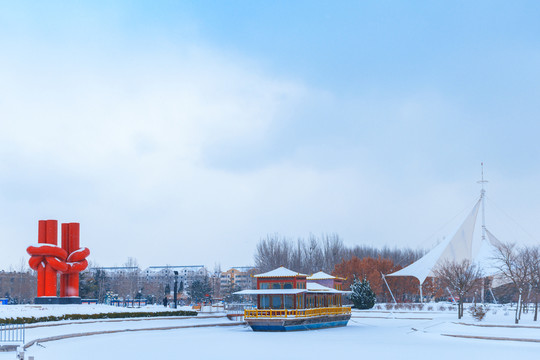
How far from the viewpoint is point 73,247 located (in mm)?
44875

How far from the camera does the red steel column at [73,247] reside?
44750 millimetres

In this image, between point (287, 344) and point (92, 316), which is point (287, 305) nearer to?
point (287, 344)

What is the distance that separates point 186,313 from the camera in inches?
1868

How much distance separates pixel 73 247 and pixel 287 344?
2103cm

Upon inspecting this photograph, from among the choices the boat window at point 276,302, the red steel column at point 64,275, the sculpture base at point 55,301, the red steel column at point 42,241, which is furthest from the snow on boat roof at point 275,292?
the red steel column at point 42,241

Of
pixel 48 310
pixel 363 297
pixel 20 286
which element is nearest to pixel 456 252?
pixel 363 297

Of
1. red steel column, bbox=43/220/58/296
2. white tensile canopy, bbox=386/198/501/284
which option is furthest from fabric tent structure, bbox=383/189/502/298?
red steel column, bbox=43/220/58/296

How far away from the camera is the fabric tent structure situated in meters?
66.1

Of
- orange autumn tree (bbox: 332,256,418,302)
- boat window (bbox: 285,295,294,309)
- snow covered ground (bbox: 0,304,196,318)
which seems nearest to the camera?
snow covered ground (bbox: 0,304,196,318)

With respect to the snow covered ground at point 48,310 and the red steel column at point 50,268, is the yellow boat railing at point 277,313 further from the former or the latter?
the red steel column at point 50,268

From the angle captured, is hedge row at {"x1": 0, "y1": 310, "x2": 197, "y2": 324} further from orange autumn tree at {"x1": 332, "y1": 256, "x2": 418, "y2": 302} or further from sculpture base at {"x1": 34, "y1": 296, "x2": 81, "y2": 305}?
orange autumn tree at {"x1": 332, "y1": 256, "x2": 418, "y2": 302}

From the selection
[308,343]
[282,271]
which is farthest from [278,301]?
[308,343]

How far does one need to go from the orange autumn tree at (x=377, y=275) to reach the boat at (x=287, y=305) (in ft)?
97.6

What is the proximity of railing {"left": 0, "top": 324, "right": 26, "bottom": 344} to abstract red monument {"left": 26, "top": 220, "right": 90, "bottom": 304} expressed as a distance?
373 inches
